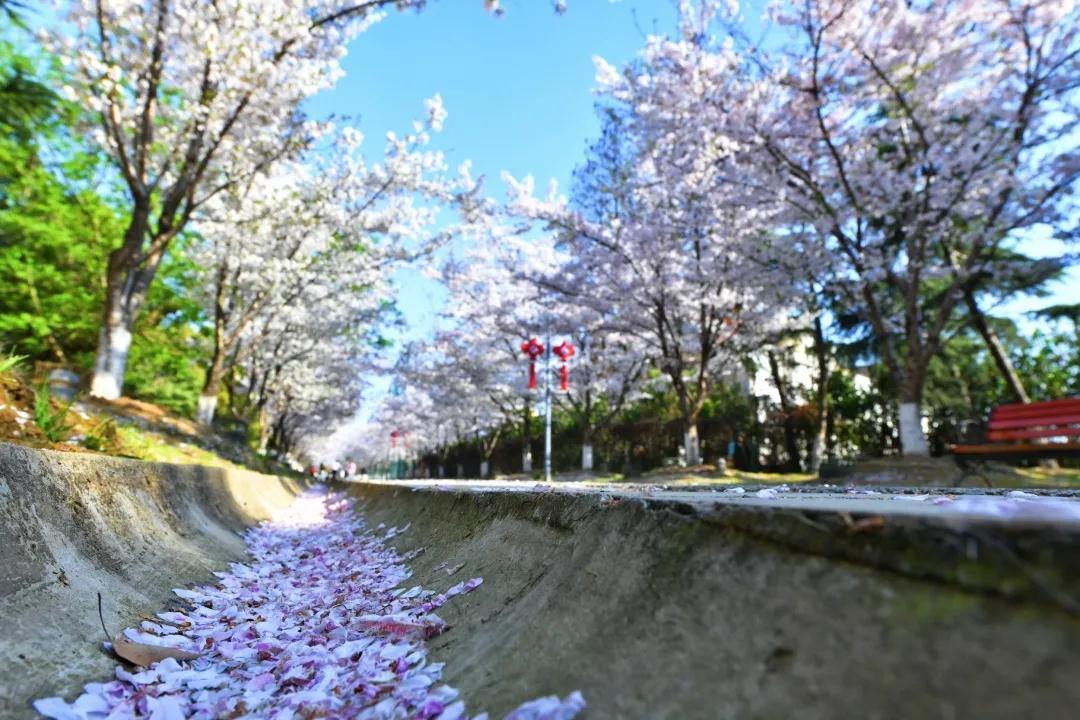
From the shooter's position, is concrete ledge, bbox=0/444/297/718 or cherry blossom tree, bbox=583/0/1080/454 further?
cherry blossom tree, bbox=583/0/1080/454

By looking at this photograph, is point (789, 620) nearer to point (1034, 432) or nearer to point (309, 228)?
point (1034, 432)

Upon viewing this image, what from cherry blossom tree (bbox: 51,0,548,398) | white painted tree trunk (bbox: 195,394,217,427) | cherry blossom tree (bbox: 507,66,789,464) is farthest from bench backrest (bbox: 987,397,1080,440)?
white painted tree trunk (bbox: 195,394,217,427)

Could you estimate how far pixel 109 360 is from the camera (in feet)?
35.2

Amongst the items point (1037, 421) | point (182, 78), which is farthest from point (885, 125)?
point (182, 78)

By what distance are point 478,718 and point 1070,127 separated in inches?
582

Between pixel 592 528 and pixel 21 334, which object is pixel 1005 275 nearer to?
pixel 592 528

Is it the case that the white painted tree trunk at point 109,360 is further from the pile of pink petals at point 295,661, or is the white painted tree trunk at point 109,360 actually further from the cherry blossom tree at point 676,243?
the cherry blossom tree at point 676,243

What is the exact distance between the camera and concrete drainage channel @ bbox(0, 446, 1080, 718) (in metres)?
0.85

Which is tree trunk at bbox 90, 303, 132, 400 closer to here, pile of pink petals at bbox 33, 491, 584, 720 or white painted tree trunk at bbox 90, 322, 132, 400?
white painted tree trunk at bbox 90, 322, 132, 400

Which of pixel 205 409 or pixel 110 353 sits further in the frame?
pixel 205 409

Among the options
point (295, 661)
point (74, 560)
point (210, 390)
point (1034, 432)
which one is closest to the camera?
point (295, 661)

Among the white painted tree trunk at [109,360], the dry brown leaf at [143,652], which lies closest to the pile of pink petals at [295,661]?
the dry brown leaf at [143,652]

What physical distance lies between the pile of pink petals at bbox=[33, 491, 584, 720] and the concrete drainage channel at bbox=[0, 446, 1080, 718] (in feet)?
0.35

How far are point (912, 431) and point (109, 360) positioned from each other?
49.2 feet
